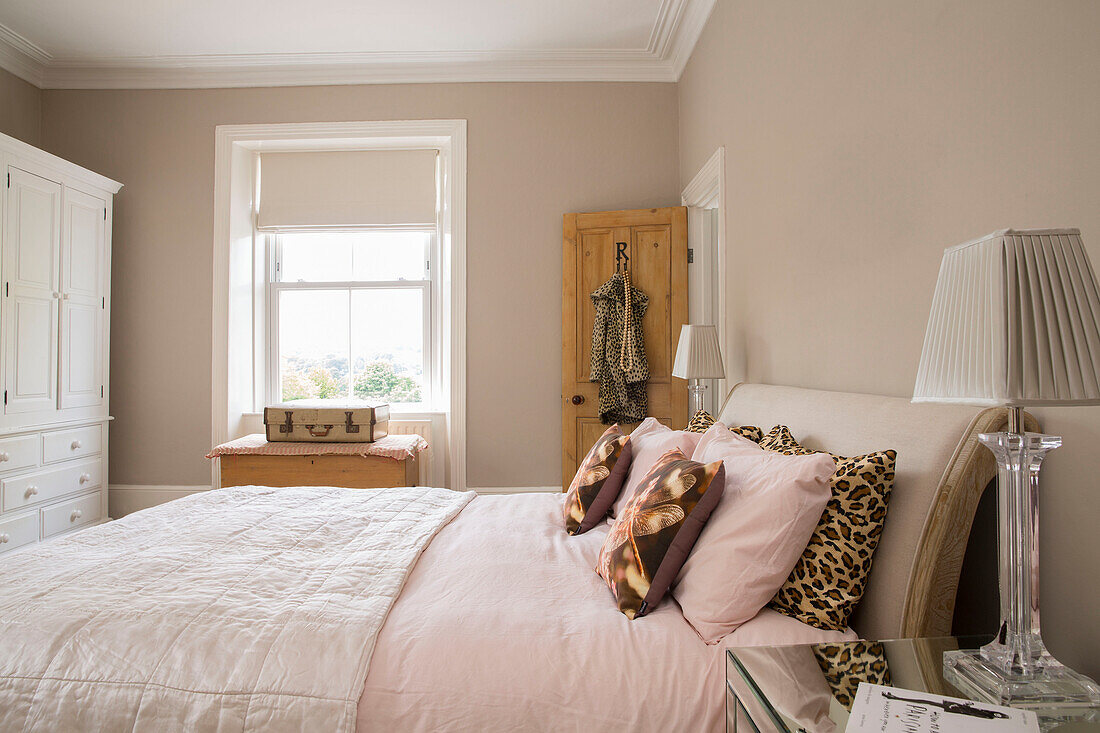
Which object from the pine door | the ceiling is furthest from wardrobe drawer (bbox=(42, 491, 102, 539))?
the pine door

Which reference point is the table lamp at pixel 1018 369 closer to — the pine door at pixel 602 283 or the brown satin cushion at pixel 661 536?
the brown satin cushion at pixel 661 536

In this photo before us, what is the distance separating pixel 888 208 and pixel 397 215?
132 inches

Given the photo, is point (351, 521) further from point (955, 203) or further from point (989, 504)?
point (955, 203)

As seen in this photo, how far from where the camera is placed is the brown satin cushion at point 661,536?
131 centimetres

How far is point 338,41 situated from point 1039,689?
13.9 ft

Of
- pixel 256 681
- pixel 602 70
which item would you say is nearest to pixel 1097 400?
pixel 256 681

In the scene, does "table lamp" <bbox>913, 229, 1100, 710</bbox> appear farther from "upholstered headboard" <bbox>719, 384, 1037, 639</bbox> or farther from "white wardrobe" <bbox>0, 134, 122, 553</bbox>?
"white wardrobe" <bbox>0, 134, 122, 553</bbox>

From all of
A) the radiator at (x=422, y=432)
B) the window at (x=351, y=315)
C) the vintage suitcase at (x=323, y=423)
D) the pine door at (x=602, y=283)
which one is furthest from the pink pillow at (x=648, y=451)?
the window at (x=351, y=315)

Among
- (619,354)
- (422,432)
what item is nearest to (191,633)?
(619,354)

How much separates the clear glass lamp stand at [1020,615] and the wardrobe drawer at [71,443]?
4.26m

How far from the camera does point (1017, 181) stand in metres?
1.17

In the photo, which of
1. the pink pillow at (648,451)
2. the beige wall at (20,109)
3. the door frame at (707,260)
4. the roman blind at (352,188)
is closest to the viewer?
the pink pillow at (648,451)

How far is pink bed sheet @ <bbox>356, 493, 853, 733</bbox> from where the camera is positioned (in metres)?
1.09

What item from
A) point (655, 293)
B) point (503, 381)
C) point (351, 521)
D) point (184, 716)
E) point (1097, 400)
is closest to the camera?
point (1097, 400)
